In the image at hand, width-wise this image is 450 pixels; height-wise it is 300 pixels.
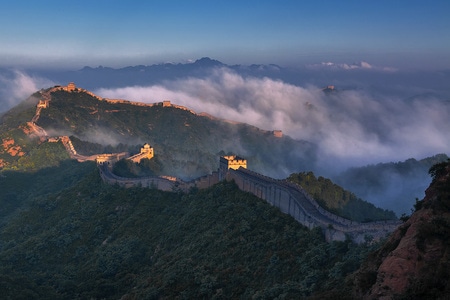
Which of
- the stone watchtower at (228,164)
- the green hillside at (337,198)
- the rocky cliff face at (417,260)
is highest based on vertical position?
the rocky cliff face at (417,260)

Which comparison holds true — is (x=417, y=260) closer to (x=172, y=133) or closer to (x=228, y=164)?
(x=228, y=164)

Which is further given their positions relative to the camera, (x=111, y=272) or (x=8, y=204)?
(x=8, y=204)

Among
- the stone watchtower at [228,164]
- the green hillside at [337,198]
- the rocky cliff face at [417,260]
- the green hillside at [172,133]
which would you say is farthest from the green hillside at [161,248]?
the green hillside at [172,133]

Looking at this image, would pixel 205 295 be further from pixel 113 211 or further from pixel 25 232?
pixel 25 232

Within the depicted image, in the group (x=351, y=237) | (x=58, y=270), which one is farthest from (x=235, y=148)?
(x=351, y=237)

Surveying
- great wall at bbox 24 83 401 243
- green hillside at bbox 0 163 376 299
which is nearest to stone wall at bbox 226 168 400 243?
great wall at bbox 24 83 401 243

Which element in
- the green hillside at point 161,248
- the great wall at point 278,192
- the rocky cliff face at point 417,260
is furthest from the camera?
the green hillside at point 161,248

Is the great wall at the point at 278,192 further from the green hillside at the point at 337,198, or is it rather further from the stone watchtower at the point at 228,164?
the green hillside at the point at 337,198
